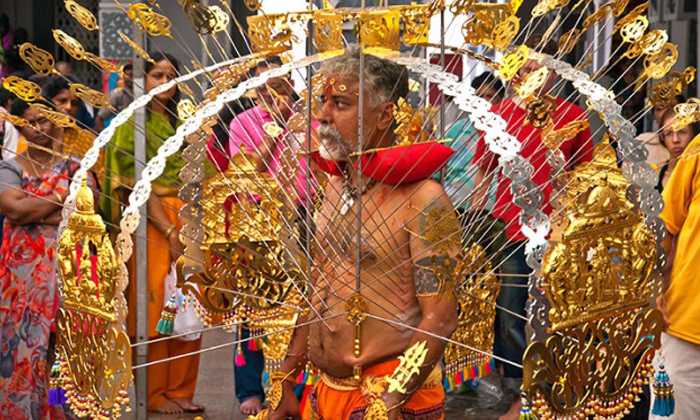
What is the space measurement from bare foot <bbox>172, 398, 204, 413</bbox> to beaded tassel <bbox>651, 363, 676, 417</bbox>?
8.94 feet

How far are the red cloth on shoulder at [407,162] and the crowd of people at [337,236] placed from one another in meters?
0.03

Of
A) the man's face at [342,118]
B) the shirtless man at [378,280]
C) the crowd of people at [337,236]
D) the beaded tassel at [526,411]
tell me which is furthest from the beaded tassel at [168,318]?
the beaded tassel at [526,411]

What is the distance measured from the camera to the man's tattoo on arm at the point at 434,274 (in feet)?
9.09

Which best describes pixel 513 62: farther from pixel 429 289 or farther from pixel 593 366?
pixel 593 366

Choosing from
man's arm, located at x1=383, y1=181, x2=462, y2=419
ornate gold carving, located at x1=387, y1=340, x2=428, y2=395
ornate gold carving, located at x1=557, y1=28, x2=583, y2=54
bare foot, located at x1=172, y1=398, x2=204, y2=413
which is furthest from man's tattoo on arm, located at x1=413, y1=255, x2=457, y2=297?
bare foot, located at x1=172, y1=398, x2=204, y2=413

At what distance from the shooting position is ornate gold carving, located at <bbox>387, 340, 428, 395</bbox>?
108 inches

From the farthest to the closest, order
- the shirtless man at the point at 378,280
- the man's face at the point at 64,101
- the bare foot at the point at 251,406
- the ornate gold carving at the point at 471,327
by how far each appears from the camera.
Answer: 1. the bare foot at the point at 251,406
2. the man's face at the point at 64,101
3. the ornate gold carving at the point at 471,327
4. the shirtless man at the point at 378,280

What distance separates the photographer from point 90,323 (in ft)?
9.12

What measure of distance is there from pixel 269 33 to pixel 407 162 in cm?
53

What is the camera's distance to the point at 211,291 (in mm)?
3467

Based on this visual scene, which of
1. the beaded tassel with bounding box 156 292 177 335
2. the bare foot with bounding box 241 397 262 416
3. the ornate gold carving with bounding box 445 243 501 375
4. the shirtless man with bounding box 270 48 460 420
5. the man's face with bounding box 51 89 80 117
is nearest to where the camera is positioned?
the shirtless man with bounding box 270 48 460 420

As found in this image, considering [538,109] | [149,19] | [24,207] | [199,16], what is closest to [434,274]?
[538,109]

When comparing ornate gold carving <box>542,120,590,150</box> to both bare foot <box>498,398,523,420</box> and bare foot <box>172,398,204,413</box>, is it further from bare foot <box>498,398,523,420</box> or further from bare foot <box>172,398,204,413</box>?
bare foot <box>172,398,204,413</box>

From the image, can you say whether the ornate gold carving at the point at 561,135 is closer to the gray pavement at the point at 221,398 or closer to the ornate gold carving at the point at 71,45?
the ornate gold carving at the point at 71,45
